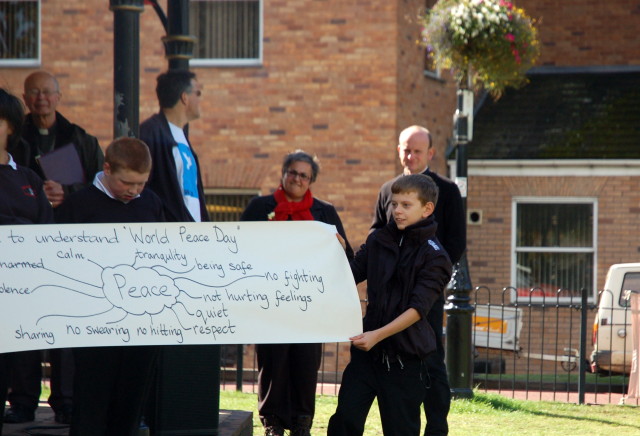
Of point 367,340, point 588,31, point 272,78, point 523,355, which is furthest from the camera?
point 588,31

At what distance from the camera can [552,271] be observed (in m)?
16.9

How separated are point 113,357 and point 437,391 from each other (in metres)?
2.05

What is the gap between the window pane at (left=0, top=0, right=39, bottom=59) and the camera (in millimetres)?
14984

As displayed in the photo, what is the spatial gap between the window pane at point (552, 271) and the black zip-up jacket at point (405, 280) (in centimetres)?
1210

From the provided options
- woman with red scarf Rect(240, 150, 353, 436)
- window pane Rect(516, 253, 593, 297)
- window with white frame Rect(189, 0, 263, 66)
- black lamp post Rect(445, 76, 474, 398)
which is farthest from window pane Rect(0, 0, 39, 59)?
woman with red scarf Rect(240, 150, 353, 436)

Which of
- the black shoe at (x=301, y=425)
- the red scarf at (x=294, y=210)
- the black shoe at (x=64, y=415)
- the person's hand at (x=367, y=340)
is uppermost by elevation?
the red scarf at (x=294, y=210)

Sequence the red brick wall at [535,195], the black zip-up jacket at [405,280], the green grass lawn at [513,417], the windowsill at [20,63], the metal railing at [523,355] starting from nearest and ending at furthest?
the black zip-up jacket at [405,280]
the green grass lawn at [513,417]
the metal railing at [523,355]
the windowsill at [20,63]
the red brick wall at [535,195]

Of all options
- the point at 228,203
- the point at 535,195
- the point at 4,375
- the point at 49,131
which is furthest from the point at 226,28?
the point at 4,375

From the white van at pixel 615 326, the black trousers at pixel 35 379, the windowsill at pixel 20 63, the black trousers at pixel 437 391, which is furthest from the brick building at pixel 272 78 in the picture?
the black trousers at pixel 35 379

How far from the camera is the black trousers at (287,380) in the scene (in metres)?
6.48

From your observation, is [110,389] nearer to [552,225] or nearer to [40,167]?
[40,167]

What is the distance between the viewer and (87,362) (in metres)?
4.89

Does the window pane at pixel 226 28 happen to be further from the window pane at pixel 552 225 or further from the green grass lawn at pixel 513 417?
the green grass lawn at pixel 513 417

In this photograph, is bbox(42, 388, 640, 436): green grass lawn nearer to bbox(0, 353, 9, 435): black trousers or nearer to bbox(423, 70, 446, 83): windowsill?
bbox(0, 353, 9, 435): black trousers
